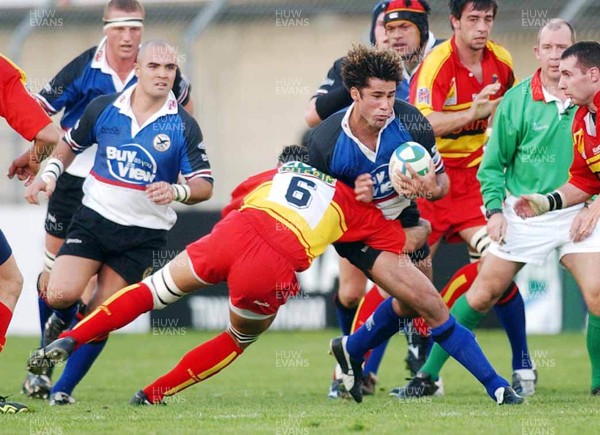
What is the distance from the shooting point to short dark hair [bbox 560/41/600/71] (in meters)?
7.07

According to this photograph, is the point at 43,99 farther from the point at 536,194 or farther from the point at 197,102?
the point at 197,102

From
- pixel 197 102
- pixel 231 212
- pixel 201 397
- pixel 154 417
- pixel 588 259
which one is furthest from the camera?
pixel 197 102

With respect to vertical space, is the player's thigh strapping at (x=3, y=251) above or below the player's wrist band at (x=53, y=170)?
below

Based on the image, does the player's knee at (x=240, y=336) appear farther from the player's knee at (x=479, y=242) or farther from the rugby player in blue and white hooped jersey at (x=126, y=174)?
the player's knee at (x=479, y=242)

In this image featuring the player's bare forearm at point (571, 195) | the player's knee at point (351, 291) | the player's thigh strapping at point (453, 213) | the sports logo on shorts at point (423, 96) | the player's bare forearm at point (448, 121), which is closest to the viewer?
the player's bare forearm at point (571, 195)

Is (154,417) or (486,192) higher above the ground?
(486,192)

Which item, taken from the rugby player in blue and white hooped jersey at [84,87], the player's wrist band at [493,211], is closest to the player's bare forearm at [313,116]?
the rugby player in blue and white hooped jersey at [84,87]

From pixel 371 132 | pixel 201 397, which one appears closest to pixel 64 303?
pixel 201 397

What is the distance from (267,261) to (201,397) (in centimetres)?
185

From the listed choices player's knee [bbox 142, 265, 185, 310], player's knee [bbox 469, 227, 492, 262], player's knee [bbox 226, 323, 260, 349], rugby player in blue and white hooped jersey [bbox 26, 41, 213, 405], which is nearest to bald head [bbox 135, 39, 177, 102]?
rugby player in blue and white hooped jersey [bbox 26, 41, 213, 405]

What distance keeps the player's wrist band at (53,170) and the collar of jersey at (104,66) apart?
0.86 metres

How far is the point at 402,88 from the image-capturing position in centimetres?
899

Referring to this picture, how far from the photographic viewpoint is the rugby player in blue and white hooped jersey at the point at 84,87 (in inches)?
341

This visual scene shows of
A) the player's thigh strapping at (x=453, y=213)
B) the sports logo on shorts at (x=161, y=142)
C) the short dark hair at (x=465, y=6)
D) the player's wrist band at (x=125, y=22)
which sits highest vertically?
the short dark hair at (x=465, y=6)
